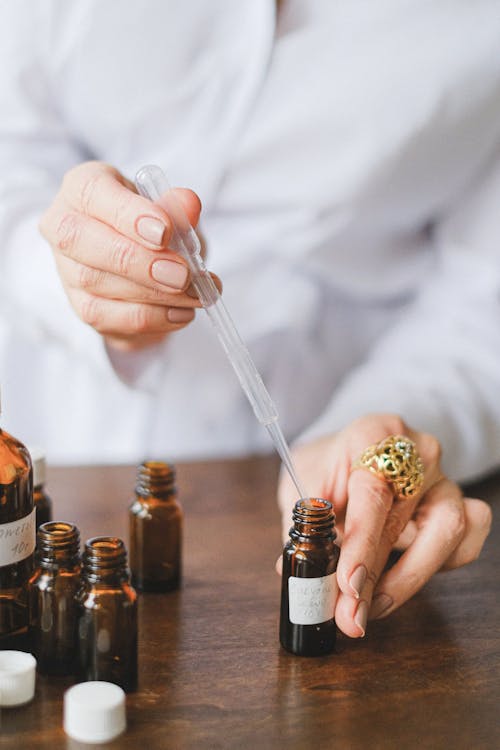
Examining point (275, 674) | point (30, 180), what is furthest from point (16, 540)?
point (30, 180)

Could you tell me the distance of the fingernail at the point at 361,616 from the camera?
749 mm

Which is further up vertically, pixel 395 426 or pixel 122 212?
pixel 122 212

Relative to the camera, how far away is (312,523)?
0.75 m

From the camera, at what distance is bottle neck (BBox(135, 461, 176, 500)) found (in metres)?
0.90

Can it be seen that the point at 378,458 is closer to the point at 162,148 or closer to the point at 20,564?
the point at 20,564

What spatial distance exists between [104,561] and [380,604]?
0.26 metres

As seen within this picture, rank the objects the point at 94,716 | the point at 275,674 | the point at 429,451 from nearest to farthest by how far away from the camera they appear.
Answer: the point at 94,716
the point at 275,674
the point at 429,451

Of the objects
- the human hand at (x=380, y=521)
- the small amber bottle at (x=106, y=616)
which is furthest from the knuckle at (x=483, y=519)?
the small amber bottle at (x=106, y=616)

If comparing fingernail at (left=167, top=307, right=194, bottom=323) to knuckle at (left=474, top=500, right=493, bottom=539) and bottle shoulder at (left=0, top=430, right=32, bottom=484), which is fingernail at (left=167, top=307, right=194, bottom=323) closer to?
bottle shoulder at (left=0, top=430, right=32, bottom=484)

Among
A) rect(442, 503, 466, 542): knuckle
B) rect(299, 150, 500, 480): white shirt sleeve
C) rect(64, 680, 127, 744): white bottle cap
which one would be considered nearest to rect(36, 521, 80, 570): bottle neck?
rect(64, 680, 127, 744): white bottle cap

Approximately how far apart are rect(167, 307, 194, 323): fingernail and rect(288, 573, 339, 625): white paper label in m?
0.28

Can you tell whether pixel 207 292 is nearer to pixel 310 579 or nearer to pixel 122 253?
pixel 122 253

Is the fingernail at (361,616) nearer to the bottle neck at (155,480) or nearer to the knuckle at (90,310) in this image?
the bottle neck at (155,480)

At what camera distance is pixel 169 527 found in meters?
→ 0.91
